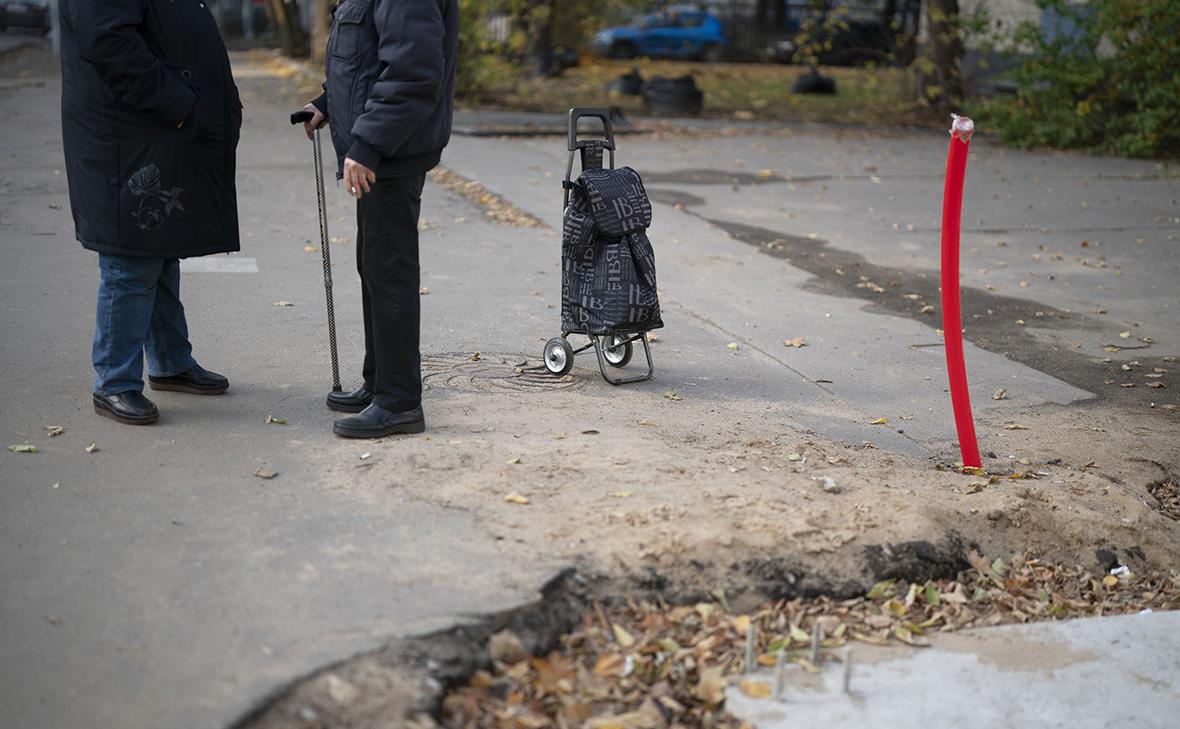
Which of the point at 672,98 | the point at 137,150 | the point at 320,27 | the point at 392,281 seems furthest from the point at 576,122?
the point at 320,27

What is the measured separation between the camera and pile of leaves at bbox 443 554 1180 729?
11.0 ft

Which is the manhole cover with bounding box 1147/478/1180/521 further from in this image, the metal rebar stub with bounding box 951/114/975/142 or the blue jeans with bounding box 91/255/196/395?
the blue jeans with bounding box 91/255/196/395

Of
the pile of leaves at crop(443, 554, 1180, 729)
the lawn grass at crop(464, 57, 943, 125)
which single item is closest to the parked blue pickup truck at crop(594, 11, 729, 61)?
the lawn grass at crop(464, 57, 943, 125)

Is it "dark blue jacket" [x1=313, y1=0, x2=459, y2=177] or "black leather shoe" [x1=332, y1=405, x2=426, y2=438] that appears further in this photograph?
"black leather shoe" [x1=332, y1=405, x2=426, y2=438]

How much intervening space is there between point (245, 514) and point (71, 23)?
2136 mm

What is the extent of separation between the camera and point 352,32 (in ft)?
15.5

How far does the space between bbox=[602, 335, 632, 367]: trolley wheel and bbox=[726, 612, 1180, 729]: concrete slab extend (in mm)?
2790

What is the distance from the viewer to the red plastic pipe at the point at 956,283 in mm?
4688

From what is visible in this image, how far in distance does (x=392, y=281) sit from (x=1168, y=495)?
3.28 metres

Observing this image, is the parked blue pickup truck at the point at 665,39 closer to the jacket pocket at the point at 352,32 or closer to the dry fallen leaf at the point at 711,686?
the jacket pocket at the point at 352,32

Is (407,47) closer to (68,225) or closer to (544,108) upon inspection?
(68,225)

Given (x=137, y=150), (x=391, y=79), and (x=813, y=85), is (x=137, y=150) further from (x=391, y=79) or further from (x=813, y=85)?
(x=813, y=85)

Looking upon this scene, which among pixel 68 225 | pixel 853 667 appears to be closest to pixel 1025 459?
pixel 853 667

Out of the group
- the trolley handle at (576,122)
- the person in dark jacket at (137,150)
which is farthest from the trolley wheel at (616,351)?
the person in dark jacket at (137,150)
